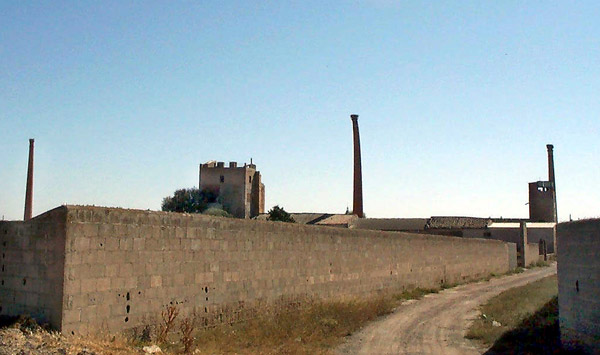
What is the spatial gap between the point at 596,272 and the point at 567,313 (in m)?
1.54

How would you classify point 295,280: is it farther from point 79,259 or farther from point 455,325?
point 79,259

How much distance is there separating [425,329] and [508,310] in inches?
154

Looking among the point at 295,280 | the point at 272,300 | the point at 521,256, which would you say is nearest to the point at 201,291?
the point at 272,300

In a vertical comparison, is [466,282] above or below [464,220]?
below

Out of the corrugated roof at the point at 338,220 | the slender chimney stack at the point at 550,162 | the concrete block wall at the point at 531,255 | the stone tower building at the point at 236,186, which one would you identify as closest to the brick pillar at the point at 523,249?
the concrete block wall at the point at 531,255

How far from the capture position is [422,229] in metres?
59.1

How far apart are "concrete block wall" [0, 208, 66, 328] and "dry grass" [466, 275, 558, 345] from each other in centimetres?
922

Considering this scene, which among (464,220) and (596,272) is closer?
(596,272)

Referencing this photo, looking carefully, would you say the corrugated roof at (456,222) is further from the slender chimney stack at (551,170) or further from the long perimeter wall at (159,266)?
the long perimeter wall at (159,266)

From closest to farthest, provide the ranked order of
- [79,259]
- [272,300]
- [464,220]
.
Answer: [79,259] < [272,300] < [464,220]

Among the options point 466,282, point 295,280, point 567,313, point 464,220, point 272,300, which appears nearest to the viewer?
point 567,313

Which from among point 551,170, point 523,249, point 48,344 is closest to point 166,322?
point 48,344

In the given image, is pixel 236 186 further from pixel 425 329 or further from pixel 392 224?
pixel 425 329

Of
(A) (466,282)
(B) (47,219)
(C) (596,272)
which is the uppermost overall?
(B) (47,219)
